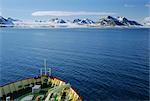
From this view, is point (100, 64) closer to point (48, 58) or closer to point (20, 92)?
point (48, 58)

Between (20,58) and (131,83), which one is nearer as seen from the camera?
(131,83)

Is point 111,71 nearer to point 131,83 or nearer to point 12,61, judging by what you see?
point 131,83

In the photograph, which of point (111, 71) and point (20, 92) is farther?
point (111, 71)

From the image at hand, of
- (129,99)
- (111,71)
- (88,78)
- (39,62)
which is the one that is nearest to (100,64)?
(111,71)

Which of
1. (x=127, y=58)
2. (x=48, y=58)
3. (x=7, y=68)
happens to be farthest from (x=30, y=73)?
(x=127, y=58)

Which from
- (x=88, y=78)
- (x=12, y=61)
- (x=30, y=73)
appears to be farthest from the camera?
(x=12, y=61)

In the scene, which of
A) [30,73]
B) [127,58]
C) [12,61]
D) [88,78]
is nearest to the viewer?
[88,78]

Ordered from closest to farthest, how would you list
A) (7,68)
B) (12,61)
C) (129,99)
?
(129,99) → (7,68) → (12,61)

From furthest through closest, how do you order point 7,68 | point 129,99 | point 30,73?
point 7,68, point 30,73, point 129,99
